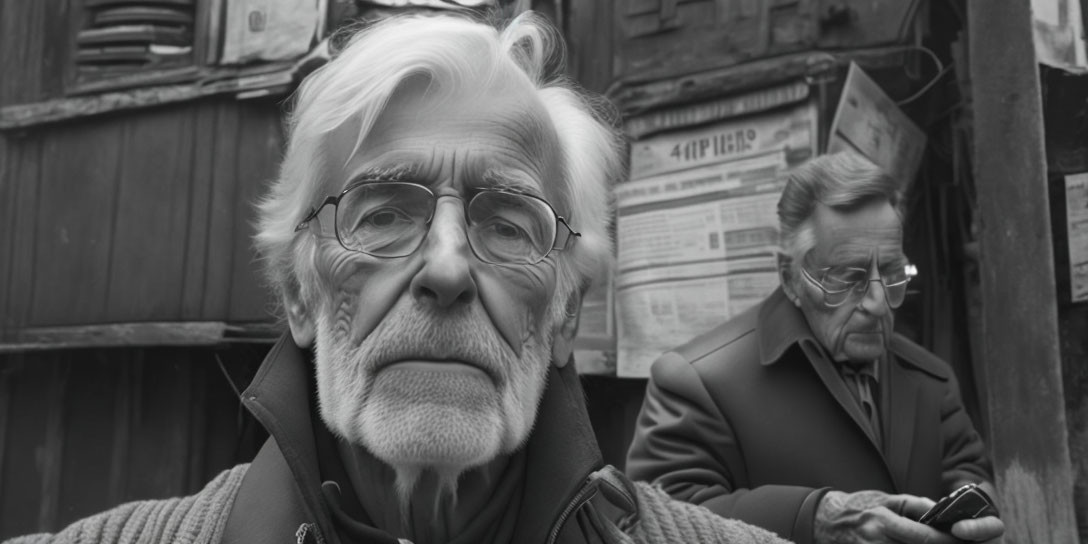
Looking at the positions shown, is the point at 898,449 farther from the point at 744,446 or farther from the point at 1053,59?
the point at 1053,59

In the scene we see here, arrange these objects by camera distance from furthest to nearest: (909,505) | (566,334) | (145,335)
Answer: (145,335) → (909,505) → (566,334)

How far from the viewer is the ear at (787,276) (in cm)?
276

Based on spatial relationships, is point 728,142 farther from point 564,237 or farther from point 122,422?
point 122,422

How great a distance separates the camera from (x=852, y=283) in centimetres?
265

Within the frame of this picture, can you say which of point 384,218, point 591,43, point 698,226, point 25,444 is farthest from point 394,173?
point 25,444

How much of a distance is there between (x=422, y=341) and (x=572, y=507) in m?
0.34

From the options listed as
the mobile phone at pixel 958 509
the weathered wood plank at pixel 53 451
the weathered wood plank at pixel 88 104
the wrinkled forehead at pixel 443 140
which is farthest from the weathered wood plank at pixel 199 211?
the mobile phone at pixel 958 509

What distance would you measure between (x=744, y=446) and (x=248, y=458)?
2.47m

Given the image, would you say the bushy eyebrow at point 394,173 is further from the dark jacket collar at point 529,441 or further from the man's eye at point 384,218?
the dark jacket collar at point 529,441

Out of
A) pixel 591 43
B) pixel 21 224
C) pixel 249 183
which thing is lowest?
pixel 21 224

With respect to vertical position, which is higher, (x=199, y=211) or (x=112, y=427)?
(x=199, y=211)

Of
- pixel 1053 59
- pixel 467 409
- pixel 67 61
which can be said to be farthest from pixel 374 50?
pixel 67 61

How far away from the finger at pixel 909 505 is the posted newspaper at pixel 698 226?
143cm

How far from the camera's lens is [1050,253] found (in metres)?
2.86
